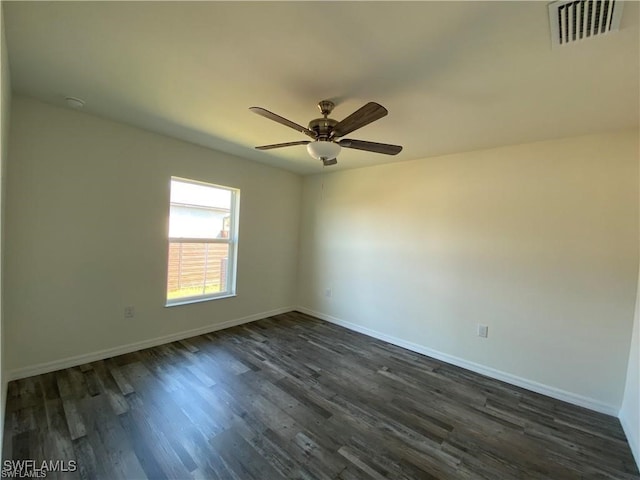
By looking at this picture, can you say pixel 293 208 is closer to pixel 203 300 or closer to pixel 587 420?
pixel 203 300

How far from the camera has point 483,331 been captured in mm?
2939

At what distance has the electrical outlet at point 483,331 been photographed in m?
2.92

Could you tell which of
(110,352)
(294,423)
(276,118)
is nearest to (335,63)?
(276,118)

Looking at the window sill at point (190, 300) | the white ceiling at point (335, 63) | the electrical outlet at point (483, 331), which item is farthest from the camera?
the window sill at point (190, 300)

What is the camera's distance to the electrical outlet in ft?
9.58

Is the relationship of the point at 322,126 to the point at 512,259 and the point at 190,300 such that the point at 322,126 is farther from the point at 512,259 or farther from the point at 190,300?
the point at 190,300

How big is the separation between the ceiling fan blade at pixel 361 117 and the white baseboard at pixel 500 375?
109 inches

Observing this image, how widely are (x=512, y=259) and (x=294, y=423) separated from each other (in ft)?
8.43

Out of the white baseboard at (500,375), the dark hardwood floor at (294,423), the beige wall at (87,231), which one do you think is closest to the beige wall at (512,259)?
the white baseboard at (500,375)

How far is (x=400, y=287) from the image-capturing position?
11.7ft

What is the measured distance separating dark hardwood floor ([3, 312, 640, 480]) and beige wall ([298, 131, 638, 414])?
396 mm

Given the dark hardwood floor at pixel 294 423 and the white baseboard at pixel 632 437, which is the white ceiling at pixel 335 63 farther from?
the dark hardwood floor at pixel 294 423

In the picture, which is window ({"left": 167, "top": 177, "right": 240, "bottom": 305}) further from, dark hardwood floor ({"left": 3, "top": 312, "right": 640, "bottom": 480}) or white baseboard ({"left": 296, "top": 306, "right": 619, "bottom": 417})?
white baseboard ({"left": 296, "top": 306, "right": 619, "bottom": 417})

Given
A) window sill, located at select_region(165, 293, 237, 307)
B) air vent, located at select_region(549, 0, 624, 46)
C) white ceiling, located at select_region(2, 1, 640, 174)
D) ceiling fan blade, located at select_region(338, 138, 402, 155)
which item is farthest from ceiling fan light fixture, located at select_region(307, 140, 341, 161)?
window sill, located at select_region(165, 293, 237, 307)
